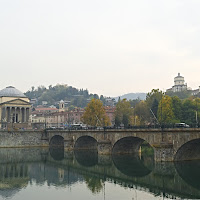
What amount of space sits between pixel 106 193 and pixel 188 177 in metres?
14.0

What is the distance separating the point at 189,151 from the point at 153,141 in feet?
21.3

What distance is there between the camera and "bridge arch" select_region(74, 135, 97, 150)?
271 ft

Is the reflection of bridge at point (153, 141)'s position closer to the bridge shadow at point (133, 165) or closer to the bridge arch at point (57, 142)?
the bridge shadow at point (133, 165)

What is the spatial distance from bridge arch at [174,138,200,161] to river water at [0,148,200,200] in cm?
135

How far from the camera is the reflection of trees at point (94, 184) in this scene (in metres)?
39.4

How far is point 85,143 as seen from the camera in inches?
3388

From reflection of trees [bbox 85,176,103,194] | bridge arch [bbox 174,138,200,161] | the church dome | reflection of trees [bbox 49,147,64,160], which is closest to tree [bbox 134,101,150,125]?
reflection of trees [bbox 49,147,64,160]

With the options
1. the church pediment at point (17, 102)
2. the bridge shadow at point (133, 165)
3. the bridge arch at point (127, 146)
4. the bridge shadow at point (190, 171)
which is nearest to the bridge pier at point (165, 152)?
the bridge shadow at point (190, 171)

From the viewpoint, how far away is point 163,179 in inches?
1724

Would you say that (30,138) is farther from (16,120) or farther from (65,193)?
(65,193)

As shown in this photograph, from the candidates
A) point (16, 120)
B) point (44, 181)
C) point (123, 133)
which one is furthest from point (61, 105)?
point (44, 181)

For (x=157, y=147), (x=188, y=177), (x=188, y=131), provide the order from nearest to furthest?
1. (x=188, y=177)
2. (x=188, y=131)
3. (x=157, y=147)

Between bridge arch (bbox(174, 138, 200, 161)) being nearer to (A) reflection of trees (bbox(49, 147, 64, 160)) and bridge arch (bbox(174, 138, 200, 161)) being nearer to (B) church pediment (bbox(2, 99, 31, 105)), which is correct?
(A) reflection of trees (bbox(49, 147, 64, 160))

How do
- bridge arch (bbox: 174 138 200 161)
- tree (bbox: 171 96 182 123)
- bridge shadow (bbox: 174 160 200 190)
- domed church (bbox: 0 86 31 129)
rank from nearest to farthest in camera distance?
bridge shadow (bbox: 174 160 200 190) → bridge arch (bbox: 174 138 200 161) → tree (bbox: 171 96 182 123) → domed church (bbox: 0 86 31 129)
